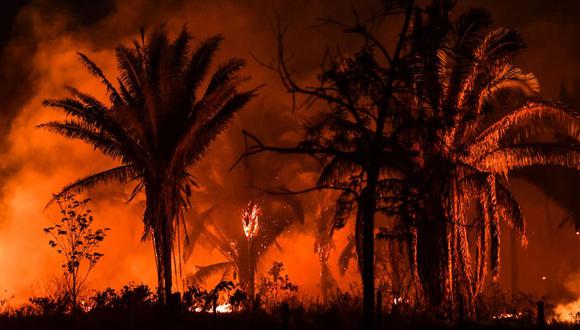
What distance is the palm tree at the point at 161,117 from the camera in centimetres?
1548

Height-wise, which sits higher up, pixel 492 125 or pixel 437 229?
pixel 492 125

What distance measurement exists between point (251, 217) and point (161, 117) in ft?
37.4

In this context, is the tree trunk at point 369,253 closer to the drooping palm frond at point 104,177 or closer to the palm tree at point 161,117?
the palm tree at point 161,117

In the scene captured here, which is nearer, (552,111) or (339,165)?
(339,165)

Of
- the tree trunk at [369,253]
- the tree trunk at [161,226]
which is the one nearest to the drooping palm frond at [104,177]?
the tree trunk at [161,226]

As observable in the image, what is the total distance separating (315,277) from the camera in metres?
34.6

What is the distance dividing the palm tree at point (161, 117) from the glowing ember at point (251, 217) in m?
10.3

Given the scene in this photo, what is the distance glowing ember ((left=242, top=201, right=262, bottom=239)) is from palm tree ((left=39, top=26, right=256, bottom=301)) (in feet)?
33.9

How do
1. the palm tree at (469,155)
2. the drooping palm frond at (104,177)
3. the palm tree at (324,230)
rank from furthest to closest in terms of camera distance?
the palm tree at (324,230) < the drooping palm frond at (104,177) < the palm tree at (469,155)

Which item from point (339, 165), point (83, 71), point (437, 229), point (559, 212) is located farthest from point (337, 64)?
point (83, 71)

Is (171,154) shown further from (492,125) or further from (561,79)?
(561,79)

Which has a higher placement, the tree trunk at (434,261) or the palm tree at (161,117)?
the palm tree at (161,117)

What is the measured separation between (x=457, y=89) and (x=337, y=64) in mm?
7136

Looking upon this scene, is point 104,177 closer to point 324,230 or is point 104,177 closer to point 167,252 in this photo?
point 167,252
